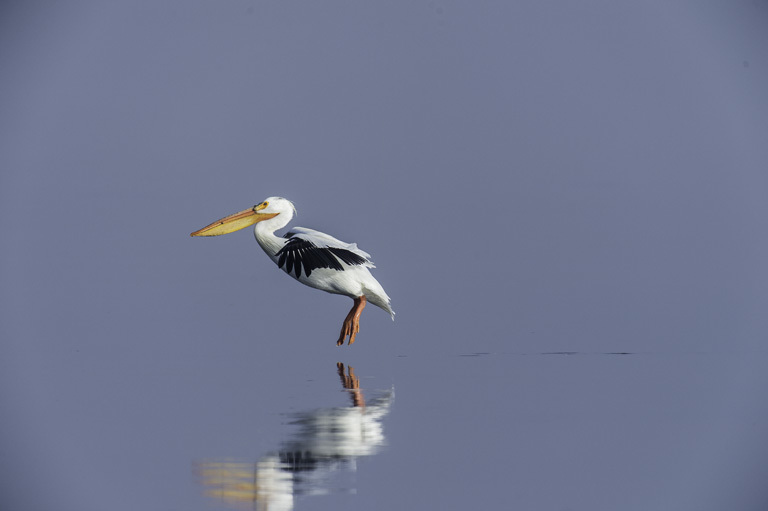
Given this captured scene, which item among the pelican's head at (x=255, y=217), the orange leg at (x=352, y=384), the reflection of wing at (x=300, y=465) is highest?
the pelican's head at (x=255, y=217)

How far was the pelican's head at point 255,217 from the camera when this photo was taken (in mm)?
14203

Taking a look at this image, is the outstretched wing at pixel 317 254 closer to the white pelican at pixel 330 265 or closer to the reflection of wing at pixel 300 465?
the white pelican at pixel 330 265

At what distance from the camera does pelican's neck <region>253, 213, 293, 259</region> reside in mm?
13539

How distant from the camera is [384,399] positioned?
873cm

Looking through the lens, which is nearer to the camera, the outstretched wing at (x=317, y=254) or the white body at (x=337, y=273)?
the outstretched wing at (x=317, y=254)

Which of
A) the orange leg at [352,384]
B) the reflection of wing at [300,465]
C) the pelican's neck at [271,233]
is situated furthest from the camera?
the pelican's neck at [271,233]

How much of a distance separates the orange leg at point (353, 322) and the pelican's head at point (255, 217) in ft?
6.31

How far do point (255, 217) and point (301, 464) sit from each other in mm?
8865

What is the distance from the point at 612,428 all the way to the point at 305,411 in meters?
2.66

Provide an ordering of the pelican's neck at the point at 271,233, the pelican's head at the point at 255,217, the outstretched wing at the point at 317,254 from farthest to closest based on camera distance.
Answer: the pelican's head at the point at 255,217
the pelican's neck at the point at 271,233
the outstretched wing at the point at 317,254

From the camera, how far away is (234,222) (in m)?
14.6

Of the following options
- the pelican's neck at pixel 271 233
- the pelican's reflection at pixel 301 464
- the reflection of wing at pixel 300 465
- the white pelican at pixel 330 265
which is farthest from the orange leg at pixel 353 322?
the reflection of wing at pixel 300 465

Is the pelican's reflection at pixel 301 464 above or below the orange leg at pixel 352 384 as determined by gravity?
below

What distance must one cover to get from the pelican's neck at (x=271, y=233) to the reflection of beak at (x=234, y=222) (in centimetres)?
42
